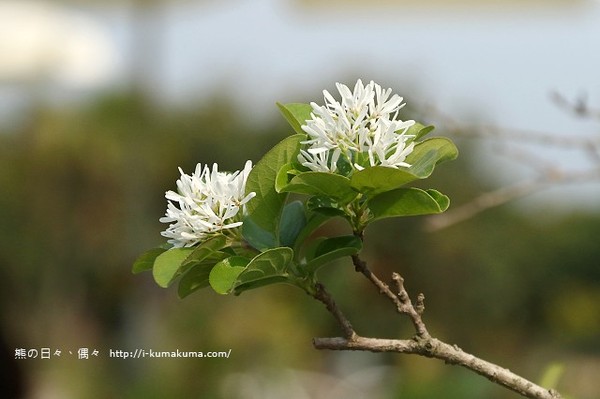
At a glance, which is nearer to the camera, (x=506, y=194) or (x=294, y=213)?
(x=294, y=213)

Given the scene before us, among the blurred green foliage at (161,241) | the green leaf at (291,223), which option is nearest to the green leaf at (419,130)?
the green leaf at (291,223)

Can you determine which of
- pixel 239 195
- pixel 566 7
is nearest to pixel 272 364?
pixel 239 195

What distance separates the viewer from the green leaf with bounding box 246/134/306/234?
23.9 inches

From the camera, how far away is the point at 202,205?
0.61 m

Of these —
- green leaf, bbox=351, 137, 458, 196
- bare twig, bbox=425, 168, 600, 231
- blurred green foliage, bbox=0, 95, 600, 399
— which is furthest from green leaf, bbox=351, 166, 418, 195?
blurred green foliage, bbox=0, 95, 600, 399

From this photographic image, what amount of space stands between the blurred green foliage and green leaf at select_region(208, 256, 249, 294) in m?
3.03

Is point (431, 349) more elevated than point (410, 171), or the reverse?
point (410, 171)

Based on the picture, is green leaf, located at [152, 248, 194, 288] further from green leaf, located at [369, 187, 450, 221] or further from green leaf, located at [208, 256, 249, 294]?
green leaf, located at [369, 187, 450, 221]

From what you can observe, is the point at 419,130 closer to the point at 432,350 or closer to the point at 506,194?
the point at 432,350

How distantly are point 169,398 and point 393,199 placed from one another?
1.75m

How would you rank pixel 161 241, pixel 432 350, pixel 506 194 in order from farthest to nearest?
1. pixel 161 241
2. pixel 506 194
3. pixel 432 350

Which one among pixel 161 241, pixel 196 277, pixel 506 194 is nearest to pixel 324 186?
pixel 196 277

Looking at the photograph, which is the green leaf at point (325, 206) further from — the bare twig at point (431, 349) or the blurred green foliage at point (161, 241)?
the blurred green foliage at point (161, 241)

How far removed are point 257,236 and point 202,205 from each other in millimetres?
66
